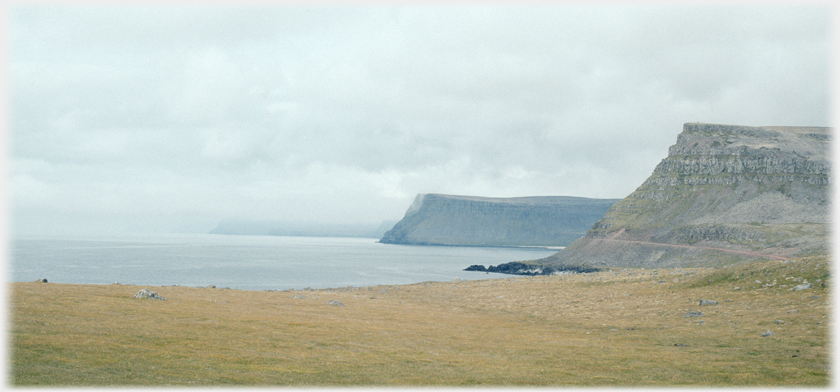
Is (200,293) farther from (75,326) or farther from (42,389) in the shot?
(42,389)

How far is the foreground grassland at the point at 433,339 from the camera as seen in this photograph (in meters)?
23.5

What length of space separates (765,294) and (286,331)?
142 feet

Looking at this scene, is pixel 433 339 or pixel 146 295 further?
pixel 146 295

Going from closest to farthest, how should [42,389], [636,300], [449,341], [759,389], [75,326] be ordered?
[42,389] → [759,389] → [75,326] → [449,341] → [636,300]

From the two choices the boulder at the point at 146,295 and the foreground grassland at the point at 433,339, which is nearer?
the foreground grassland at the point at 433,339

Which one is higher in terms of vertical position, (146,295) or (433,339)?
(146,295)

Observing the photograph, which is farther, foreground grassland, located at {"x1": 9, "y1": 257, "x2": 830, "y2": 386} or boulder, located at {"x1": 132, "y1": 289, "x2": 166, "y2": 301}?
boulder, located at {"x1": 132, "y1": 289, "x2": 166, "y2": 301}

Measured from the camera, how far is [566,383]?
2350cm

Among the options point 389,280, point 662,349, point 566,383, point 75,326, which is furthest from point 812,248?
point 75,326

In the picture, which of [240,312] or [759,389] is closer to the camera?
[759,389]

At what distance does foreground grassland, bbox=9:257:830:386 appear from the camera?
77.0 feet

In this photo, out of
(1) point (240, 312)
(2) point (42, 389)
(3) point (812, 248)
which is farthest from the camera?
(3) point (812, 248)

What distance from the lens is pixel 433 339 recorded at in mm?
36812

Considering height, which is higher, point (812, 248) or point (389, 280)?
point (812, 248)
